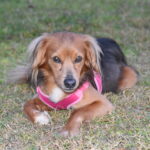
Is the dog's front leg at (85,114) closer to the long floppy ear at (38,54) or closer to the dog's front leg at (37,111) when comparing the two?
the dog's front leg at (37,111)

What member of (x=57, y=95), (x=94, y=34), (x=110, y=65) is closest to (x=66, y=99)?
(x=57, y=95)

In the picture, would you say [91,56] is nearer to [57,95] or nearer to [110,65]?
[57,95]

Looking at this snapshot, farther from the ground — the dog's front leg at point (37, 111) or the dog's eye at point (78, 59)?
the dog's eye at point (78, 59)

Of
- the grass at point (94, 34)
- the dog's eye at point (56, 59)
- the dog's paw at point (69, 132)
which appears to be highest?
the dog's eye at point (56, 59)

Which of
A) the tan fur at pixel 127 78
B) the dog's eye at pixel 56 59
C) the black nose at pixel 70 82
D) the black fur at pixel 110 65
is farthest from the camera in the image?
the tan fur at pixel 127 78

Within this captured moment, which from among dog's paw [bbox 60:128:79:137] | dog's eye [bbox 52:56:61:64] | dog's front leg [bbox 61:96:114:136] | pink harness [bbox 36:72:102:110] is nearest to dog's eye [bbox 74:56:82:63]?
dog's eye [bbox 52:56:61:64]

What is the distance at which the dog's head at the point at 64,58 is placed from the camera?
419cm

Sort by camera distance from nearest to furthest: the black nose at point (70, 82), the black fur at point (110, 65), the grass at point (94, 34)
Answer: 1. the grass at point (94, 34)
2. the black nose at point (70, 82)
3. the black fur at point (110, 65)

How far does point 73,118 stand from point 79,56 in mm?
617

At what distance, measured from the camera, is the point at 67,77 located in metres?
4.13

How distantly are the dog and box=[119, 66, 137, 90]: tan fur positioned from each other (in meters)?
0.55

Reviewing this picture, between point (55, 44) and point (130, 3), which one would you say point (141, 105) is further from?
point (130, 3)

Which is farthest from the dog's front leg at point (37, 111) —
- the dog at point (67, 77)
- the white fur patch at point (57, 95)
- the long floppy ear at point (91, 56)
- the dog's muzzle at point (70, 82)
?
the long floppy ear at point (91, 56)

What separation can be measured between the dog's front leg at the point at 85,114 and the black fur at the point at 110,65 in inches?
25.7
